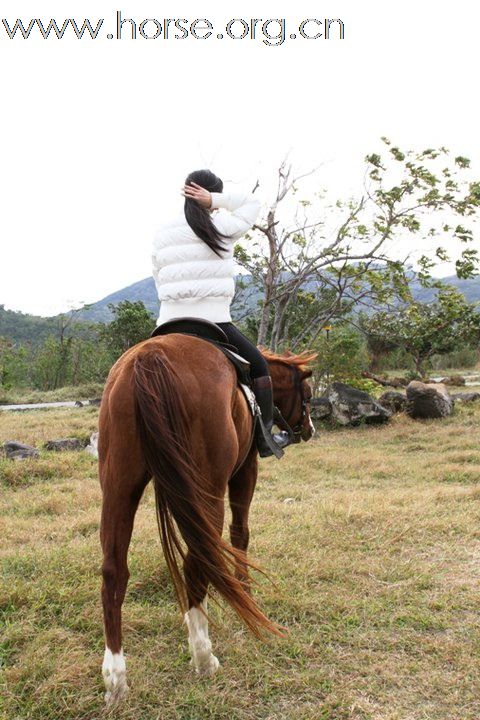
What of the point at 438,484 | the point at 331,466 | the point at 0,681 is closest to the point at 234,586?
the point at 0,681

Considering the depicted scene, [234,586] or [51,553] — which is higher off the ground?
[234,586]

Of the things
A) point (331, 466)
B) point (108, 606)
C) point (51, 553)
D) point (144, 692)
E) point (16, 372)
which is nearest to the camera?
point (108, 606)

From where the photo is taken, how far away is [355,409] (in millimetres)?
10469

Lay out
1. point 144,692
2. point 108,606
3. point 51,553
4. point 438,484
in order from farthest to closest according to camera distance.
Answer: point 438,484 → point 51,553 → point 144,692 → point 108,606

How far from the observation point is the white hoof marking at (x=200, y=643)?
8.51 feet

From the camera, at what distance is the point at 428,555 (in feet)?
13.5

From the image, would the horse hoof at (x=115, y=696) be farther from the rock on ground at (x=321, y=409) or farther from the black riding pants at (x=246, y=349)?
the rock on ground at (x=321, y=409)

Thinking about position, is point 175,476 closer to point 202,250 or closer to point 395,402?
point 202,250

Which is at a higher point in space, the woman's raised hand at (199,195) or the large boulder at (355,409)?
the woman's raised hand at (199,195)

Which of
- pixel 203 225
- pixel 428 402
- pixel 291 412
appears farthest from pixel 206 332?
pixel 428 402

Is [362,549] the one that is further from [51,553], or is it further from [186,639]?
[51,553]

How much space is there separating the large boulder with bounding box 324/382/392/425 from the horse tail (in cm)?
829

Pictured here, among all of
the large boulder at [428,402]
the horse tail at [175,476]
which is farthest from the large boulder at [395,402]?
the horse tail at [175,476]

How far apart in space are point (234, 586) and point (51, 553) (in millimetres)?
2098
